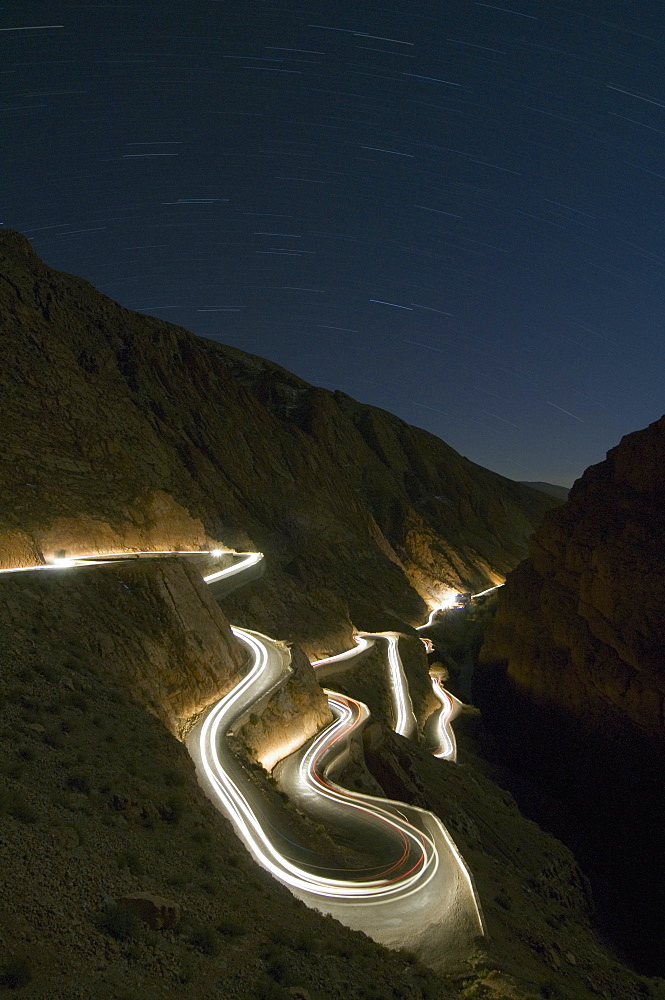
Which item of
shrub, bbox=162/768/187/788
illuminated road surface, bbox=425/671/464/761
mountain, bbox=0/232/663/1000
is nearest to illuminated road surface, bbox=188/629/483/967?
mountain, bbox=0/232/663/1000

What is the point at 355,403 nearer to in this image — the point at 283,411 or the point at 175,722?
the point at 283,411

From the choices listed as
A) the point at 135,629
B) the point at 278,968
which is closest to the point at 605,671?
the point at 135,629

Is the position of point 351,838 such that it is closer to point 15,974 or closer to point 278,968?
point 278,968

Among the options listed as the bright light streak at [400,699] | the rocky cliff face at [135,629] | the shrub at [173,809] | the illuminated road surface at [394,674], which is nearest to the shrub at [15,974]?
the shrub at [173,809]

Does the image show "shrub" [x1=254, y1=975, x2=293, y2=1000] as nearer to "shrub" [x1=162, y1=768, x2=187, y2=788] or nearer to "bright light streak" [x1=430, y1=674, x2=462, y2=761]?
"shrub" [x1=162, y1=768, x2=187, y2=788]

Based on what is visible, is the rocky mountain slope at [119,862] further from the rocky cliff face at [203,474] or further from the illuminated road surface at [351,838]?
the rocky cliff face at [203,474]

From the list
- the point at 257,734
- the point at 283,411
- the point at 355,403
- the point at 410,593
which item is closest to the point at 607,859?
the point at 257,734
